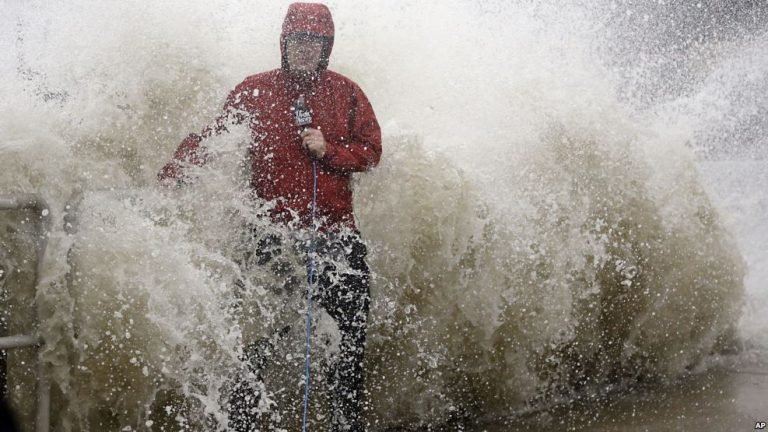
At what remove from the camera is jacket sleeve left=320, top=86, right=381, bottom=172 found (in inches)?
128

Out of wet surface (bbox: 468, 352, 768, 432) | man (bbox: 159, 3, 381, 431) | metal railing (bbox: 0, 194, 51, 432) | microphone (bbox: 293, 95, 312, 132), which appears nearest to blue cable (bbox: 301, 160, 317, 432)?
man (bbox: 159, 3, 381, 431)

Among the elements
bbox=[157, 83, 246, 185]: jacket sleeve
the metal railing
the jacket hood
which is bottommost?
the metal railing

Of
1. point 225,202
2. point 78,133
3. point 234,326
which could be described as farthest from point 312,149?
point 78,133

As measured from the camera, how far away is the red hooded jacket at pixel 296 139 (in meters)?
3.22

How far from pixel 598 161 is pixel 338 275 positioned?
2031 mm

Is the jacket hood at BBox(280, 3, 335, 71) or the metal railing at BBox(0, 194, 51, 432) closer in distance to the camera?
the metal railing at BBox(0, 194, 51, 432)

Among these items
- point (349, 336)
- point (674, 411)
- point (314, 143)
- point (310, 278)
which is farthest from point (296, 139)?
point (674, 411)

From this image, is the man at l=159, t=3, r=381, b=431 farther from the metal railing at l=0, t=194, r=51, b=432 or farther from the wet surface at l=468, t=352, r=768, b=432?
the wet surface at l=468, t=352, r=768, b=432

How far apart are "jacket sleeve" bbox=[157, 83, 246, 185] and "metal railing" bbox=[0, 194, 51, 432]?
0.48 m

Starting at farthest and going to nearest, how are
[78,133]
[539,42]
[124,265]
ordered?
[539,42]
[78,133]
[124,265]

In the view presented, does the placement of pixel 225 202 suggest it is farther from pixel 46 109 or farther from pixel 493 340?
pixel 493 340

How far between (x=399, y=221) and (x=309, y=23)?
3.45 feet

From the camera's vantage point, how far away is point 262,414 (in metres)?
3.31

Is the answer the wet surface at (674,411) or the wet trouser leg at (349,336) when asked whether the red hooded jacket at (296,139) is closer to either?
the wet trouser leg at (349,336)
